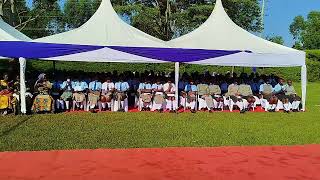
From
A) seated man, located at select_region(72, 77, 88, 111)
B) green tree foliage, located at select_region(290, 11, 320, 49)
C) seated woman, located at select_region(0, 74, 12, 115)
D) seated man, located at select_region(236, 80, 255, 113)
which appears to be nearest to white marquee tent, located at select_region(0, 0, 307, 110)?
seated man, located at select_region(236, 80, 255, 113)

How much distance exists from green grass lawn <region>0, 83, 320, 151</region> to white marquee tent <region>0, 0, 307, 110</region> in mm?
1731

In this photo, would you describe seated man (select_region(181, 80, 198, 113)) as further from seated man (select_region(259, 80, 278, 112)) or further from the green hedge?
the green hedge

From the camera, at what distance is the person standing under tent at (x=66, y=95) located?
1448 cm

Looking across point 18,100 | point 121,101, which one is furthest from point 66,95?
point 121,101

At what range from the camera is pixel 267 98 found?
629 inches

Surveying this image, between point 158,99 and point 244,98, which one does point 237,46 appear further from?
point 158,99

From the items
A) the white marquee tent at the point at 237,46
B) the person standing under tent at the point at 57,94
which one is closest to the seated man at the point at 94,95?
the person standing under tent at the point at 57,94

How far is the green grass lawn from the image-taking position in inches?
373

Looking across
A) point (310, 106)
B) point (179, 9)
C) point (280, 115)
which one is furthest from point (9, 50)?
point (179, 9)

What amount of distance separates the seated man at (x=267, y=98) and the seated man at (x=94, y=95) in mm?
5493

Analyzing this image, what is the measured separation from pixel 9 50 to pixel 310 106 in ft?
36.3

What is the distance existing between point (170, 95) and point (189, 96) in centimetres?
66

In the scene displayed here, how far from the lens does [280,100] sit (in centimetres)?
1596

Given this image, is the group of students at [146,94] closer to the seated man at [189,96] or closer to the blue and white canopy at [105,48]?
the seated man at [189,96]
